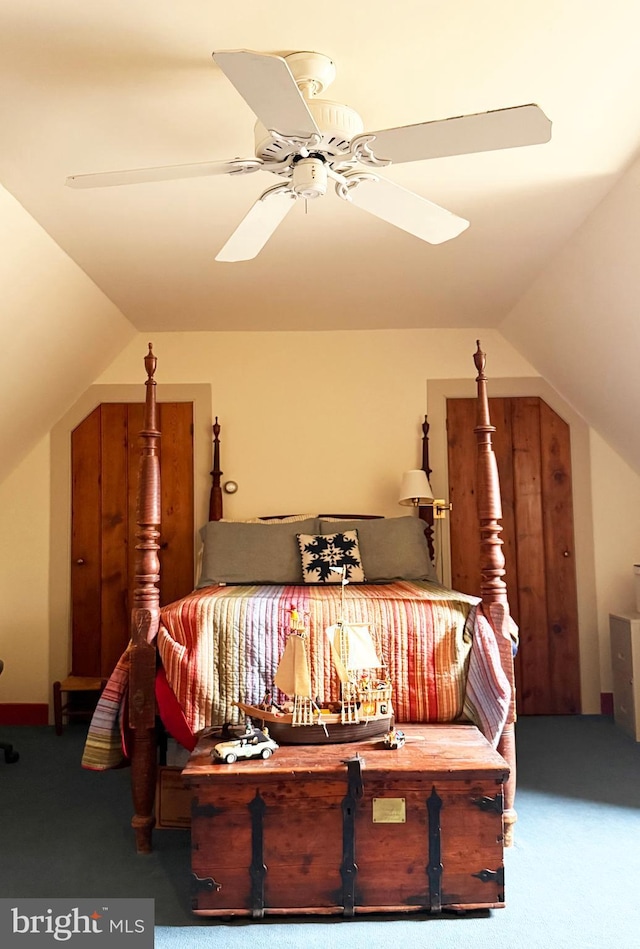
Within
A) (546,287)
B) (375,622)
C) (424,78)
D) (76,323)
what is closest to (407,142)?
(424,78)

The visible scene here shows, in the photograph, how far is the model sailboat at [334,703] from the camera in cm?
254

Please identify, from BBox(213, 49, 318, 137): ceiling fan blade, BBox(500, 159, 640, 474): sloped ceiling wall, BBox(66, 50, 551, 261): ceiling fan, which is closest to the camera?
BBox(213, 49, 318, 137): ceiling fan blade

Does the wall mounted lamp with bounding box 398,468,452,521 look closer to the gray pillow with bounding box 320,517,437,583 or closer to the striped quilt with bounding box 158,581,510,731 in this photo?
the gray pillow with bounding box 320,517,437,583

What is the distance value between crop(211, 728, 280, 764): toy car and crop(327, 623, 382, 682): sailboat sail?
1.15 feet

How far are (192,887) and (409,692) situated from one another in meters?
1.01

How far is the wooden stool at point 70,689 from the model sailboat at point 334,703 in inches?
79.9

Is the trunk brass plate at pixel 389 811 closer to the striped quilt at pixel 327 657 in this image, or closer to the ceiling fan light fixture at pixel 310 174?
the striped quilt at pixel 327 657

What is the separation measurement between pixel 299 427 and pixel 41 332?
1730 millimetres

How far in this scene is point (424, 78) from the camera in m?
2.10

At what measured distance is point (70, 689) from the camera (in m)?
4.31

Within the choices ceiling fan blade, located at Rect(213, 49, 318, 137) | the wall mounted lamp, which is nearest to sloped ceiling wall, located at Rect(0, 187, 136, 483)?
ceiling fan blade, located at Rect(213, 49, 318, 137)

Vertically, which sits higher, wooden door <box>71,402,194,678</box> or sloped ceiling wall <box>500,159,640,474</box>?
sloped ceiling wall <box>500,159,640,474</box>

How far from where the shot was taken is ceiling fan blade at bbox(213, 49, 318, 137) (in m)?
1.49

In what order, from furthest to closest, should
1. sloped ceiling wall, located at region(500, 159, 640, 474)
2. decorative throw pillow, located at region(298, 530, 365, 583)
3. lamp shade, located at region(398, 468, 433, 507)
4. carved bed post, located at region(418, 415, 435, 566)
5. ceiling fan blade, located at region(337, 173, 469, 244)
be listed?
carved bed post, located at region(418, 415, 435, 566) < lamp shade, located at region(398, 468, 433, 507) < decorative throw pillow, located at region(298, 530, 365, 583) < sloped ceiling wall, located at region(500, 159, 640, 474) < ceiling fan blade, located at region(337, 173, 469, 244)
